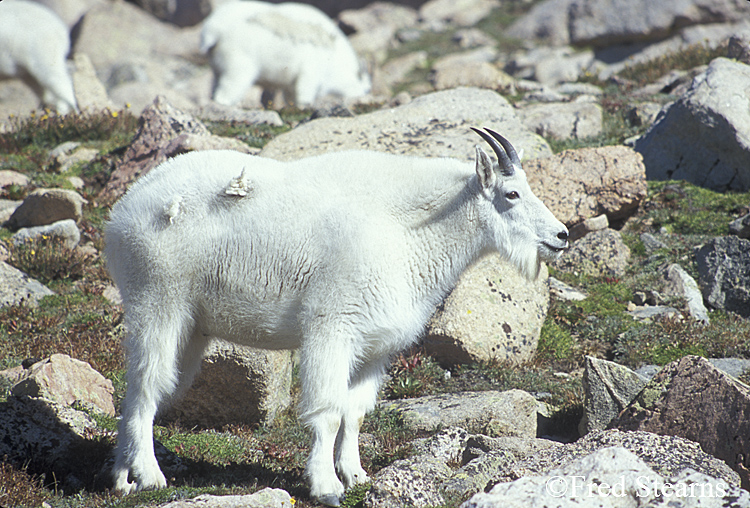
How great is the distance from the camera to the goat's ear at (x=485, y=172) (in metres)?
4.89

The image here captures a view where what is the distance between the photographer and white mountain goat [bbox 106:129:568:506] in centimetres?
474

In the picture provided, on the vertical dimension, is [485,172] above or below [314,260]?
above

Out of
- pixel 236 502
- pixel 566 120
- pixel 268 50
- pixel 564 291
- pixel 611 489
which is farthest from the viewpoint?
pixel 268 50

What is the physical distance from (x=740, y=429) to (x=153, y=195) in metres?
4.73

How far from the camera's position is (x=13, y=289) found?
27.6 ft

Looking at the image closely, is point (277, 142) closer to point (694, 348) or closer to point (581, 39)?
point (694, 348)

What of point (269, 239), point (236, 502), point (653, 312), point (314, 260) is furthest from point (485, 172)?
point (653, 312)

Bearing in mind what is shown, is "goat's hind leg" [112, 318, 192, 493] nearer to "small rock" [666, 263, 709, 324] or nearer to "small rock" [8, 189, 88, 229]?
"small rock" [8, 189, 88, 229]

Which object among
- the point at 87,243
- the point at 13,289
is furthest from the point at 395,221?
the point at 87,243

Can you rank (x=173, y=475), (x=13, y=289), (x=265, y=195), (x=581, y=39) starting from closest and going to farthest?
(x=265, y=195)
(x=173, y=475)
(x=13, y=289)
(x=581, y=39)

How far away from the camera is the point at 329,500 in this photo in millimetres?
4645

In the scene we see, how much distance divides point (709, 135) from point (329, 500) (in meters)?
9.68

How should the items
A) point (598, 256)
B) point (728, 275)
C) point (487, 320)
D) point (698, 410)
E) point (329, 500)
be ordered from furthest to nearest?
point (598, 256) → point (728, 275) → point (487, 320) → point (698, 410) → point (329, 500)

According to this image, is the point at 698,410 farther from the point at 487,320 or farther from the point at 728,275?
the point at 728,275
